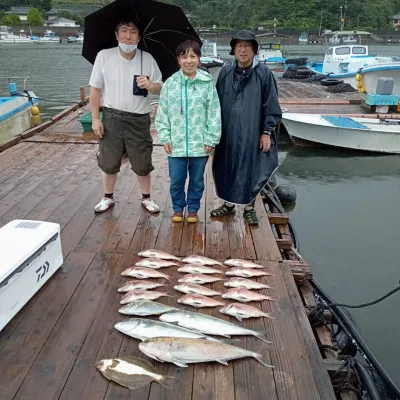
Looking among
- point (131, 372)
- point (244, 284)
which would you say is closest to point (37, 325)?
point (131, 372)

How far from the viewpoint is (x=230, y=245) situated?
11.5 ft

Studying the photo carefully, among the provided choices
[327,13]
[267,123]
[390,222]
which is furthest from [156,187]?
[327,13]

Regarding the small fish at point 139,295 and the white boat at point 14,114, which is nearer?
the small fish at point 139,295

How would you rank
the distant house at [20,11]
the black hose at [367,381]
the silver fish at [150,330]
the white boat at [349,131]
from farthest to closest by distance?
the distant house at [20,11]
the white boat at [349,131]
the black hose at [367,381]
the silver fish at [150,330]

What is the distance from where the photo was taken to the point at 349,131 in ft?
31.9

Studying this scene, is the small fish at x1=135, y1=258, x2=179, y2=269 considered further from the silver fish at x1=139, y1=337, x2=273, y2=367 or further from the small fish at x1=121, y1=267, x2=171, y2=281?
the silver fish at x1=139, y1=337, x2=273, y2=367

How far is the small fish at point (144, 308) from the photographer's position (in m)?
2.49

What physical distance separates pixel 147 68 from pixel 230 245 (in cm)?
168

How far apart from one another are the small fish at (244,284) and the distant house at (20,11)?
98.1 metres

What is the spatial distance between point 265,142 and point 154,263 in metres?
1.43

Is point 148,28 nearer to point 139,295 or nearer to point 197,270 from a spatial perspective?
point 197,270

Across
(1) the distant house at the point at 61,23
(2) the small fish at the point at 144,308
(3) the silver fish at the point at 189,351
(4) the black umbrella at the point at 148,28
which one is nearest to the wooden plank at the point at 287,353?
(3) the silver fish at the point at 189,351

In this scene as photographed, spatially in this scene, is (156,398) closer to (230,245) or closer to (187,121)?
(230,245)

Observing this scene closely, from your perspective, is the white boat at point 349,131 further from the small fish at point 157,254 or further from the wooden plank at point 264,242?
the small fish at point 157,254
